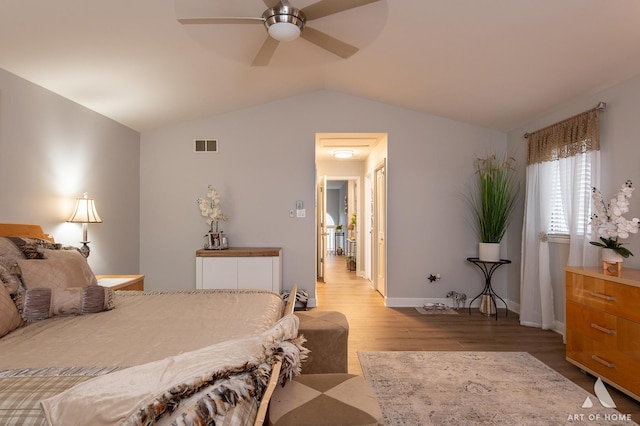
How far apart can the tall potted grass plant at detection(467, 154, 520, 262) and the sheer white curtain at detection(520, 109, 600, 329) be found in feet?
0.99

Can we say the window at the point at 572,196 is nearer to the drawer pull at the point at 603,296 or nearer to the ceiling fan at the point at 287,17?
the drawer pull at the point at 603,296

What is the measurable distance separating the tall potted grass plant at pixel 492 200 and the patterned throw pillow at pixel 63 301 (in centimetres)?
404

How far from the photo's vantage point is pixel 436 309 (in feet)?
14.6

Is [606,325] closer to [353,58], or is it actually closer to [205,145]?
[353,58]

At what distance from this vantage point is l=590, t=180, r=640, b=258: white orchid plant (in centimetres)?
248

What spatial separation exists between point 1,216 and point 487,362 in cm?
407

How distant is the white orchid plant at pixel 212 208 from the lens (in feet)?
14.3

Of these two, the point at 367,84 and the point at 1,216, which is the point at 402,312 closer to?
the point at 367,84

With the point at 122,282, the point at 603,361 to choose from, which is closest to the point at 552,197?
the point at 603,361

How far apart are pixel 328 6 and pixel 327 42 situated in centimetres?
32

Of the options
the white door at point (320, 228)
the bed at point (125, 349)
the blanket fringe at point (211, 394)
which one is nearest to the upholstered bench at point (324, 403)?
the bed at point (125, 349)

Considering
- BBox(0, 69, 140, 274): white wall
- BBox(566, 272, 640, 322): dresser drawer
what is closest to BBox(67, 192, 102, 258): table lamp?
BBox(0, 69, 140, 274): white wall

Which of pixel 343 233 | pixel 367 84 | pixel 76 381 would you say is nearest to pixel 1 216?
pixel 76 381

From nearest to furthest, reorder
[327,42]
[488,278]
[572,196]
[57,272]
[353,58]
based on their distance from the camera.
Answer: [57,272] < [327,42] < [572,196] < [353,58] < [488,278]
